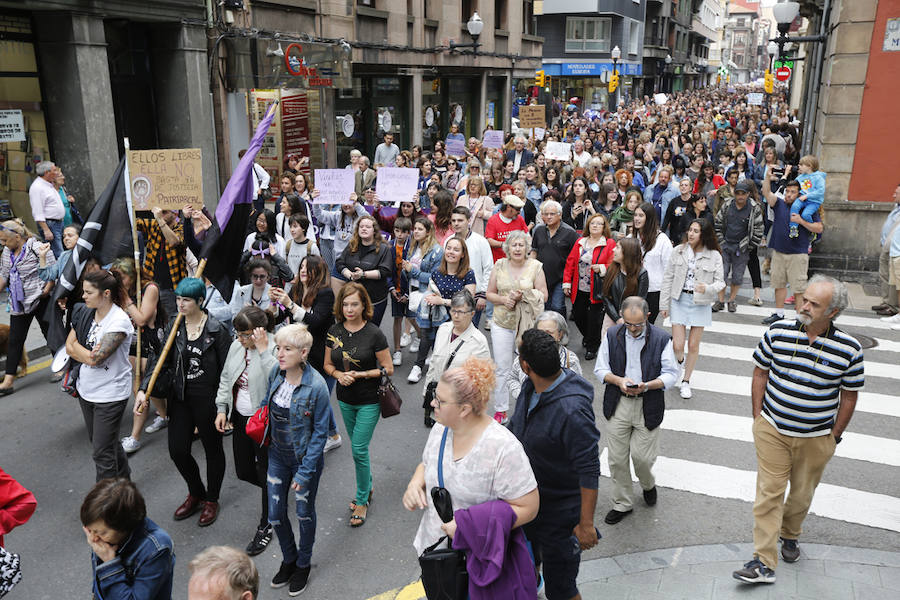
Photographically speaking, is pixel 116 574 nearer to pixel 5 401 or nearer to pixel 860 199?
pixel 5 401

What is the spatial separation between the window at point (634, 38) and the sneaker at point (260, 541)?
64748 millimetres

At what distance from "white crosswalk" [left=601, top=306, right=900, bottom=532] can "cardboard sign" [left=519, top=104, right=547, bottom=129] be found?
11.1m

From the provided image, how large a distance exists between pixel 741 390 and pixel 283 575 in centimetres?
559

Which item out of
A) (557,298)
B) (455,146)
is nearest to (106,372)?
(557,298)

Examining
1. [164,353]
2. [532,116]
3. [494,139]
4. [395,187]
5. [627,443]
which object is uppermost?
[532,116]

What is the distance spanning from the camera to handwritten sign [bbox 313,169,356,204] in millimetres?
10273

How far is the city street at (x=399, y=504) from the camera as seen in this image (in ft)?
16.7

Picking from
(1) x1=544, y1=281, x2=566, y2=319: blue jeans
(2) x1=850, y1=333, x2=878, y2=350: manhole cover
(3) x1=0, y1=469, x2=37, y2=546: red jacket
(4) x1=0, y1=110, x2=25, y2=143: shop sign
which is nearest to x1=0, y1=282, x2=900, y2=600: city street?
(3) x1=0, y1=469, x2=37, y2=546: red jacket

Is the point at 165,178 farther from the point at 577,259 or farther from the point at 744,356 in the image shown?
the point at 744,356

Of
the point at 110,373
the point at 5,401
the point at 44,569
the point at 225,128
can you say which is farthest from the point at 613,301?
the point at 225,128

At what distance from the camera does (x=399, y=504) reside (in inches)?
236

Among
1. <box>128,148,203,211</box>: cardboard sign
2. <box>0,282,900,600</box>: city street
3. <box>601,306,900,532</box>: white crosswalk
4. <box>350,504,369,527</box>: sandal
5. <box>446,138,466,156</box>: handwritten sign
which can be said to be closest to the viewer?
<box>0,282,900,600</box>: city street

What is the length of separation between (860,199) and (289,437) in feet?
39.7

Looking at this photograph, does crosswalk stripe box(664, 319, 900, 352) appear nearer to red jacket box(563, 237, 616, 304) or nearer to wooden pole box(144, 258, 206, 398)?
red jacket box(563, 237, 616, 304)
